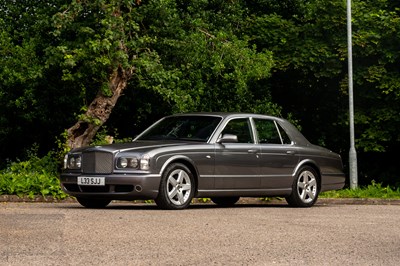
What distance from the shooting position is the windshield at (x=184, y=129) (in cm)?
1576

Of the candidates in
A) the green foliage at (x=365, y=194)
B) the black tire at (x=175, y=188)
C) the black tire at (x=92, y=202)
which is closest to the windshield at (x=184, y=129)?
the black tire at (x=175, y=188)

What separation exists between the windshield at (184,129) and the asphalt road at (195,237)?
1281mm

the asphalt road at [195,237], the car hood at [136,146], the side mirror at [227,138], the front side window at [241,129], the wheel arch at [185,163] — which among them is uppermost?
the front side window at [241,129]

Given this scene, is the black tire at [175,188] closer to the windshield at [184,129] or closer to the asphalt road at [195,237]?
the asphalt road at [195,237]

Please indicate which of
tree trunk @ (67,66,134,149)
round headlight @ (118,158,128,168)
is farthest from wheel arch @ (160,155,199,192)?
tree trunk @ (67,66,134,149)

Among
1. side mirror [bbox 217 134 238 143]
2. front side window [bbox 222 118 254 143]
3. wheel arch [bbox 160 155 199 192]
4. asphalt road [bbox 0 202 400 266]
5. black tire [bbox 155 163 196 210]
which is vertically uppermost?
front side window [bbox 222 118 254 143]

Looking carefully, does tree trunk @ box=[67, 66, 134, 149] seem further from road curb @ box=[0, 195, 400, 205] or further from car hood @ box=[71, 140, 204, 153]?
car hood @ box=[71, 140, 204, 153]

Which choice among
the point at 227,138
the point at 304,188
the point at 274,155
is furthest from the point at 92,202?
the point at 304,188

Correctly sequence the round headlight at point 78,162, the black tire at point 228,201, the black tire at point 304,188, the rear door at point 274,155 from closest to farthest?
the round headlight at point 78,162
the rear door at point 274,155
the black tire at point 304,188
the black tire at point 228,201

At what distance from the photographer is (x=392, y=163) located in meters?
32.8

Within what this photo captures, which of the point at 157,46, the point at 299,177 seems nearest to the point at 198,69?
the point at 157,46

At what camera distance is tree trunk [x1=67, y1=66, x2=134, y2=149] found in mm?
24938

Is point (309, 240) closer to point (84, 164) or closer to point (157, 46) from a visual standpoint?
point (84, 164)

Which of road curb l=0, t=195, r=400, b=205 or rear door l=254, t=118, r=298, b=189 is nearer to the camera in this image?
rear door l=254, t=118, r=298, b=189
